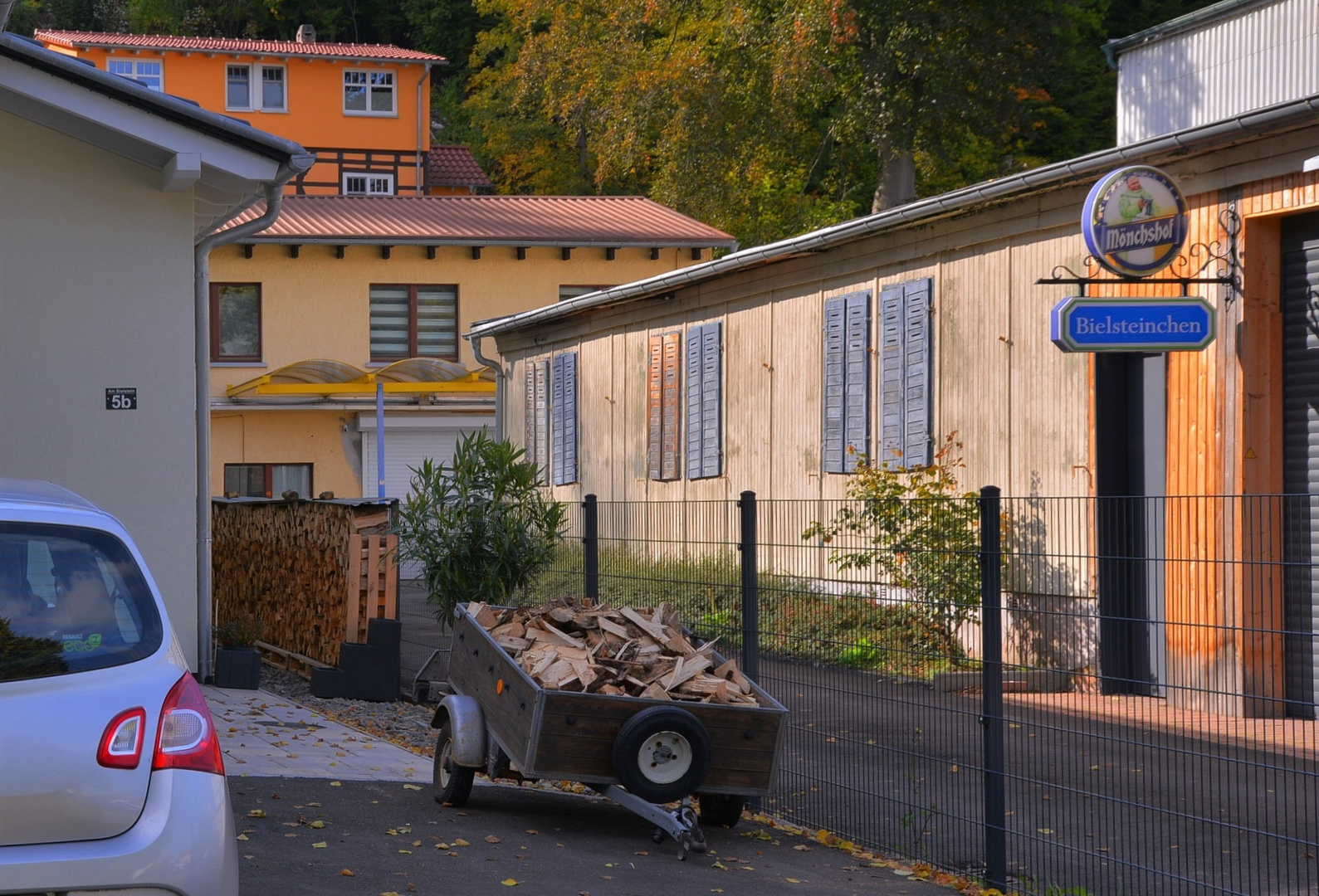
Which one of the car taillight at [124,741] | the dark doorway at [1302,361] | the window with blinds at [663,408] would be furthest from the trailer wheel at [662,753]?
the window with blinds at [663,408]

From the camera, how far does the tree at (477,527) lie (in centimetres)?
1347

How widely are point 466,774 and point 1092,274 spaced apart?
23.4 feet

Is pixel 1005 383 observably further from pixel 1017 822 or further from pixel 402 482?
pixel 402 482

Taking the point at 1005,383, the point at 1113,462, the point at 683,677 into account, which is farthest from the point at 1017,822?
the point at 1005,383

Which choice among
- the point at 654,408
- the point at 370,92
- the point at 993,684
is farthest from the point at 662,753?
the point at 370,92

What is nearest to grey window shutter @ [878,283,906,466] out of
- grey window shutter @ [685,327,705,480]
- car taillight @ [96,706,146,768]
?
grey window shutter @ [685,327,705,480]

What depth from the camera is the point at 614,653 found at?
311 inches

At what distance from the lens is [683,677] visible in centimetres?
758

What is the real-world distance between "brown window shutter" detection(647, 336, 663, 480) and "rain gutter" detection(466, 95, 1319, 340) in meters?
0.74

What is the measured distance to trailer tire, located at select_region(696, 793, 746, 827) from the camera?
788 cm

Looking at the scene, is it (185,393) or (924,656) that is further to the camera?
(185,393)

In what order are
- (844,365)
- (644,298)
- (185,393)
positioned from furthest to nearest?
(644,298) < (844,365) < (185,393)

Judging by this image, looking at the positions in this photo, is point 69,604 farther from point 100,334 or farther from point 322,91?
point 322,91

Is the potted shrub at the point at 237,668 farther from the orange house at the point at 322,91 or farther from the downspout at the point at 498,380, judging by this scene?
the orange house at the point at 322,91
